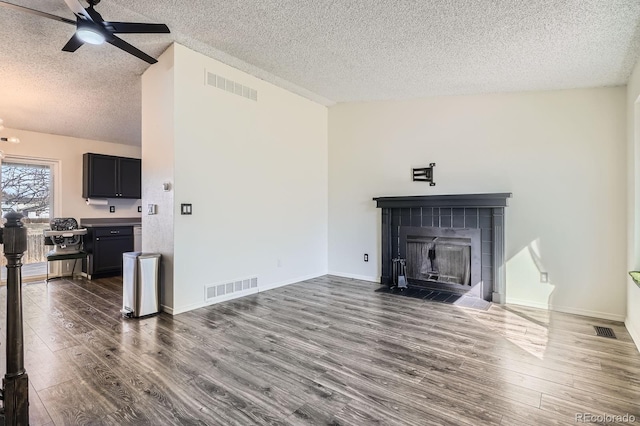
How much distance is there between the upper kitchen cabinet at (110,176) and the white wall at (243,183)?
10.0ft

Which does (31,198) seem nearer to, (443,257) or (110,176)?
(110,176)

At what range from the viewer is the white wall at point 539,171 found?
339 cm

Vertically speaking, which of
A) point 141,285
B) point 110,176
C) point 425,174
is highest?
point 110,176

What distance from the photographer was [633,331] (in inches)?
111

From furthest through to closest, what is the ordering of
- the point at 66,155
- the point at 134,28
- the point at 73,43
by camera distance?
the point at 66,155 → the point at 73,43 → the point at 134,28

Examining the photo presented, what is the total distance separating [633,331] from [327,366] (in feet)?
9.31

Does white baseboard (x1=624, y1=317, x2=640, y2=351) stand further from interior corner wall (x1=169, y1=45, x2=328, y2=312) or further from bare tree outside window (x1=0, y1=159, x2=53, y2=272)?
bare tree outside window (x1=0, y1=159, x2=53, y2=272)

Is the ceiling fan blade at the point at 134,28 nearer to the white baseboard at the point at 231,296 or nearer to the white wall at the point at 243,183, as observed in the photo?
the white wall at the point at 243,183

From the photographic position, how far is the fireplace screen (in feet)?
14.0

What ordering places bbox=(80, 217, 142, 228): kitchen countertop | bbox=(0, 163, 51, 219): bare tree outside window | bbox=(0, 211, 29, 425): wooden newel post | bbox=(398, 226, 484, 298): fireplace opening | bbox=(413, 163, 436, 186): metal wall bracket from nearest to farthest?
bbox=(0, 211, 29, 425): wooden newel post
bbox=(398, 226, 484, 298): fireplace opening
bbox=(413, 163, 436, 186): metal wall bracket
bbox=(0, 163, 51, 219): bare tree outside window
bbox=(80, 217, 142, 228): kitchen countertop

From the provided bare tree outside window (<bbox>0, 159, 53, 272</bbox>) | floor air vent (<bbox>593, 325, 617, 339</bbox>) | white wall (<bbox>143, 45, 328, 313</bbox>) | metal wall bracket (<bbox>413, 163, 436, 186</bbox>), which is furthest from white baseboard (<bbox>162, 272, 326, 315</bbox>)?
bare tree outside window (<bbox>0, 159, 53, 272</bbox>)

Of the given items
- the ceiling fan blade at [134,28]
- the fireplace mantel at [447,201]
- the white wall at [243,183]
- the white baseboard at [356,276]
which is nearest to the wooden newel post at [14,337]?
the ceiling fan blade at [134,28]

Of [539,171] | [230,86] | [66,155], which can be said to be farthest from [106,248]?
[539,171]

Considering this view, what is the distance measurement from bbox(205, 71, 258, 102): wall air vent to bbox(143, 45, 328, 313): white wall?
0.05 meters
